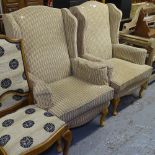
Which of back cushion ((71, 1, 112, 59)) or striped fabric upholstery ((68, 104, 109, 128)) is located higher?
back cushion ((71, 1, 112, 59))

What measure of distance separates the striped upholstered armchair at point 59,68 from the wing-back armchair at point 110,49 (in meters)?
0.15

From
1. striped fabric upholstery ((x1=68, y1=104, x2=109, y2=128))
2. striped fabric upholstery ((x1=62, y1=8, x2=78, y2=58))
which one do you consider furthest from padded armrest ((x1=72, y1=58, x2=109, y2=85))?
striped fabric upholstery ((x1=68, y1=104, x2=109, y2=128))

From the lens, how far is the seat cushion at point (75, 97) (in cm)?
175

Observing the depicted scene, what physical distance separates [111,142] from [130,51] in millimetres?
1114

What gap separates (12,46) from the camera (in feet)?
5.35

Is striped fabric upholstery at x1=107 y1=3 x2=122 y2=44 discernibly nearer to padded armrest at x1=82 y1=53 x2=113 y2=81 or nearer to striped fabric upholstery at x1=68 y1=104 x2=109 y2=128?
padded armrest at x1=82 y1=53 x2=113 y2=81

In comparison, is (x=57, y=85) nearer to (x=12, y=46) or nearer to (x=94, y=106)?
(x=94, y=106)

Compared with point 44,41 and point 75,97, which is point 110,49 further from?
point 75,97

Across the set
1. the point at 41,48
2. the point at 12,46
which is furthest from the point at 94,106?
the point at 12,46

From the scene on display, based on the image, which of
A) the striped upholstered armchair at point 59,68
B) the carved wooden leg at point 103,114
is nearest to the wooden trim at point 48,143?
the striped upholstered armchair at point 59,68

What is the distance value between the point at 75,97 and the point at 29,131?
0.55 meters

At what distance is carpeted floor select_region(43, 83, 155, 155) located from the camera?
192 cm

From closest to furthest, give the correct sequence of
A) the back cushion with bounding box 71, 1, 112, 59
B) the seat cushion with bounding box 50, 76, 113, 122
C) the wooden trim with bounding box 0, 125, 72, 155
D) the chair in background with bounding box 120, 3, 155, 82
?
1. the wooden trim with bounding box 0, 125, 72, 155
2. the seat cushion with bounding box 50, 76, 113, 122
3. the back cushion with bounding box 71, 1, 112, 59
4. the chair in background with bounding box 120, 3, 155, 82

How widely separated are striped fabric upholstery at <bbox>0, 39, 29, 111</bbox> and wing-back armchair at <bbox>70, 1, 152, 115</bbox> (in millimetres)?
813
